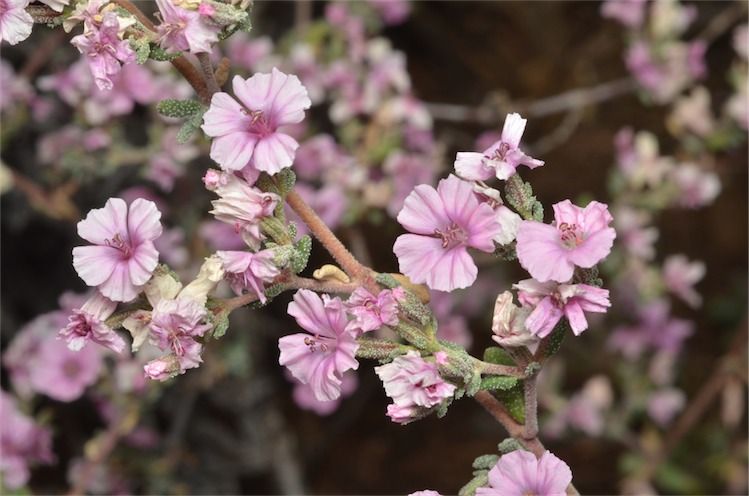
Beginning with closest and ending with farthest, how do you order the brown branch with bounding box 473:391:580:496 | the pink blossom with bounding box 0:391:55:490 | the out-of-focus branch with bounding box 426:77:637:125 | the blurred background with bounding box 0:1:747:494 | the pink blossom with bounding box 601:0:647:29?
the brown branch with bounding box 473:391:580:496, the pink blossom with bounding box 0:391:55:490, the blurred background with bounding box 0:1:747:494, the pink blossom with bounding box 601:0:647:29, the out-of-focus branch with bounding box 426:77:637:125

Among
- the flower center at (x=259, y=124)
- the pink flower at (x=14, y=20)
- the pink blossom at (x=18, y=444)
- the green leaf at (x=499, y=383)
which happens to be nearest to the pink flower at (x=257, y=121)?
the flower center at (x=259, y=124)

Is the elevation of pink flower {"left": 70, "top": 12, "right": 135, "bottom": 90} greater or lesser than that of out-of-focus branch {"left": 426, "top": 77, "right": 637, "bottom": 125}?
greater

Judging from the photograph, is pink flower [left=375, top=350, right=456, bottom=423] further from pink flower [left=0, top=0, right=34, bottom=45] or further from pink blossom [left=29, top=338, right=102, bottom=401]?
pink blossom [left=29, top=338, right=102, bottom=401]

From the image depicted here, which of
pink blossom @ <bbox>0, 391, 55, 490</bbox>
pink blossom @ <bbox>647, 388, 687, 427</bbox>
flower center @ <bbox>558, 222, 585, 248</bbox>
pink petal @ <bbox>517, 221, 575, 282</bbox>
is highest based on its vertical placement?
flower center @ <bbox>558, 222, 585, 248</bbox>

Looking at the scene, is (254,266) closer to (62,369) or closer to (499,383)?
(499,383)

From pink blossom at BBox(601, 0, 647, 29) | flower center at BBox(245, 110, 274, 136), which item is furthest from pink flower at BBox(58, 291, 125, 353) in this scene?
pink blossom at BBox(601, 0, 647, 29)

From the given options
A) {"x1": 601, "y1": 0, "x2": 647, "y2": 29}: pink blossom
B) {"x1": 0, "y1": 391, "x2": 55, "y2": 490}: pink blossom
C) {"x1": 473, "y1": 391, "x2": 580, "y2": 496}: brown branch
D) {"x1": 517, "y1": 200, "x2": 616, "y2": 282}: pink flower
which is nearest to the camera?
{"x1": 517, "y1": 200, "x2": 616, "y2": 282}: pink flower

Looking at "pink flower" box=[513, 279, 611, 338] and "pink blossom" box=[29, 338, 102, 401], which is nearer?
"pink flower" box=[513, 279, 611, 338]
